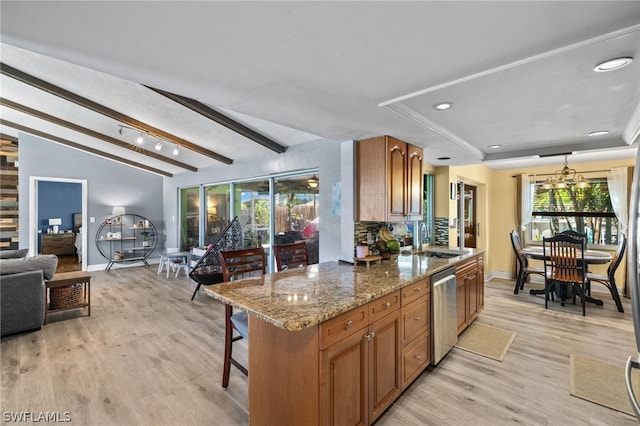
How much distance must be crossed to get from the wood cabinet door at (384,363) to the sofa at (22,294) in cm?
395

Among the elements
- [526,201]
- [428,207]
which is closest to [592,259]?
[526,201]

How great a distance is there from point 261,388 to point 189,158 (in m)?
5.48

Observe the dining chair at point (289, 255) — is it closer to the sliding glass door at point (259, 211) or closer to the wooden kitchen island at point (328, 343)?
the wooden kitchen island at point (328, 343)

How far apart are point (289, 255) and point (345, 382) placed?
1.49m

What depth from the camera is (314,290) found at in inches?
75.5

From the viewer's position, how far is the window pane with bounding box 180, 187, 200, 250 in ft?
22.7

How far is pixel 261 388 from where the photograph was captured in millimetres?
1666

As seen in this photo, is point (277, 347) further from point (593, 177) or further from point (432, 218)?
point (593, 177)

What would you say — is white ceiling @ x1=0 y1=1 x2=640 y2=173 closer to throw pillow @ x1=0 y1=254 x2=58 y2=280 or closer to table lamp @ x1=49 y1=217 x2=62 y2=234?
throw pillow @ x1=0 y1=254 x2=58 y2=280

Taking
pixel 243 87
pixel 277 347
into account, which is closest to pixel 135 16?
pixel 243 87

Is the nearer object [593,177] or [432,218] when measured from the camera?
[432,218]

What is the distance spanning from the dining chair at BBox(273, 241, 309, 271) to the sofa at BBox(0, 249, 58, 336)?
116 inches

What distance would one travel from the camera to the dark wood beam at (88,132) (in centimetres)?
443

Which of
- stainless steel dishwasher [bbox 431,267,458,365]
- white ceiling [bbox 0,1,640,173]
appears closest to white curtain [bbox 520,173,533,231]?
white ceiling [bbox 0,1,640,173]
